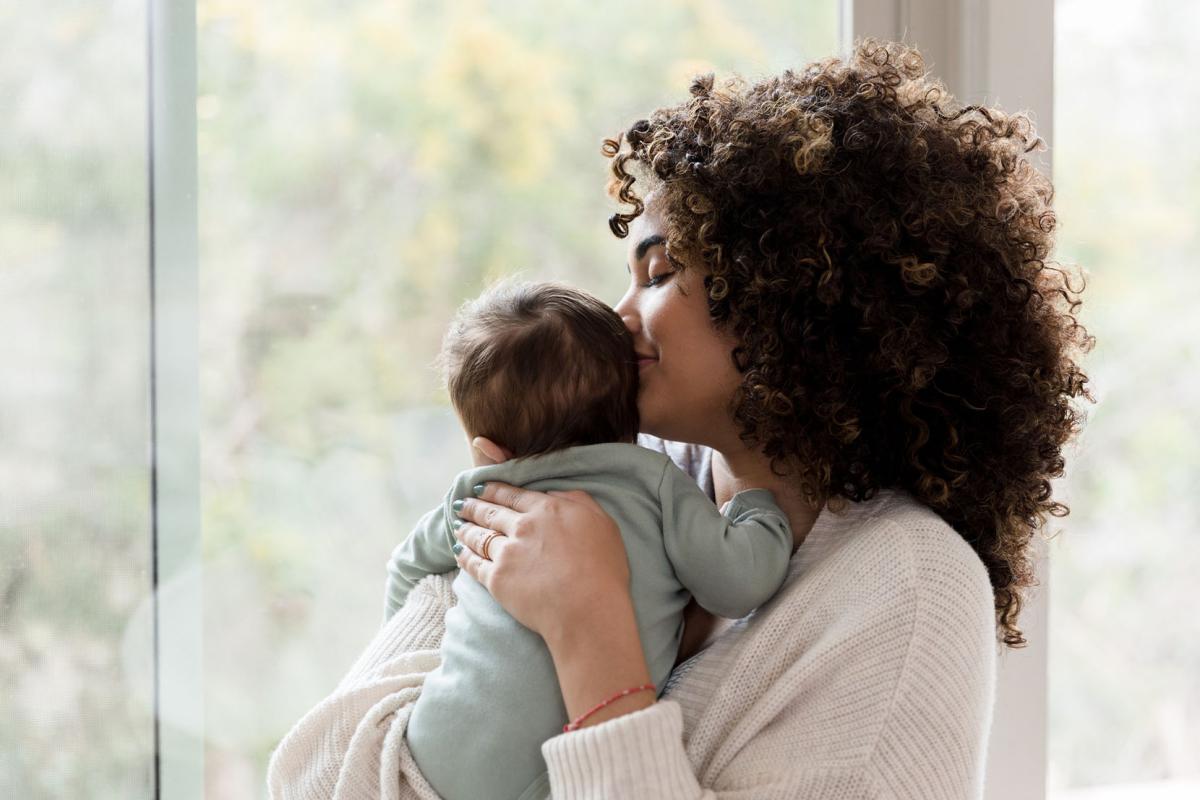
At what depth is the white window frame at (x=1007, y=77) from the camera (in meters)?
1.64

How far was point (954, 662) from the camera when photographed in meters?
1.11

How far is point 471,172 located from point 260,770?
864mm

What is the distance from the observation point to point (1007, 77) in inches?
64.7

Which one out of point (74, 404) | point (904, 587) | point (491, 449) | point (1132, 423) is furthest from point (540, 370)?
point (1132, 423)

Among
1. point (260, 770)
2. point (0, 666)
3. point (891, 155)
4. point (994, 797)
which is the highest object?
point (891, 155)

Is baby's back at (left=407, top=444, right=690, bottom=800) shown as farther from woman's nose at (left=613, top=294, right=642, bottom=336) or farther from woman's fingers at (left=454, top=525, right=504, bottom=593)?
woman's nose at (left=613, top=294, right=642, bottom=336)

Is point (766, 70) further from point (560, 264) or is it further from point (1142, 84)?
point (1142, 84)

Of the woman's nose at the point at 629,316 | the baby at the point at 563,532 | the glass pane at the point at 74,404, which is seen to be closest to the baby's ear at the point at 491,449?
the baby at the point at 563,532

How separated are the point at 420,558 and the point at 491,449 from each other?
18 cm

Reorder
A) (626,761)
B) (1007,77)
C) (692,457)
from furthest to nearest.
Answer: (1007,77), (692,457), (626,761)

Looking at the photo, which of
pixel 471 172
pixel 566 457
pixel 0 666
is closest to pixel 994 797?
pixel 566 457

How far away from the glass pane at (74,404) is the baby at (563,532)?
42 centimetres

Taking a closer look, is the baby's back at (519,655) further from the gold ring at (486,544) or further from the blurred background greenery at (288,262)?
the blurred background greenery at (288,262)

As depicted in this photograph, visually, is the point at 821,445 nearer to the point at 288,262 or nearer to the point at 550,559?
the point at 550,559
